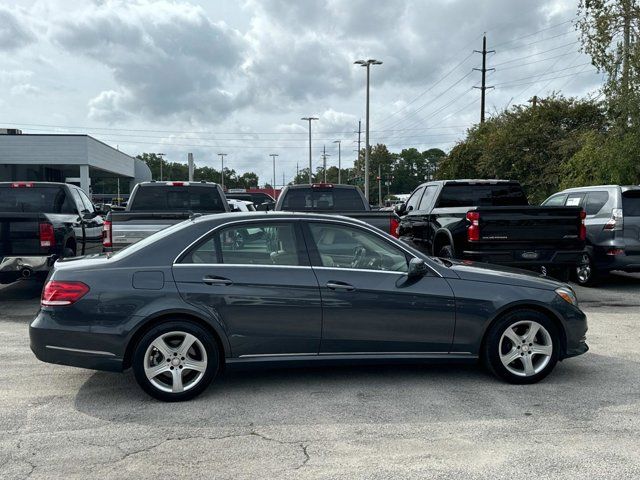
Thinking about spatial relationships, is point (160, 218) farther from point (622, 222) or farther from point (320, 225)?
point (622, 222)

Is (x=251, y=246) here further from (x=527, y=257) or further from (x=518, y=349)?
(x=527, y=257)

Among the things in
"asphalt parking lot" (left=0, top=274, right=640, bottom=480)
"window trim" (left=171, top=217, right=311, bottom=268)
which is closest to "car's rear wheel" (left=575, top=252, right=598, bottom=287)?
"asphalt parking lot" (left=0, top=274, right=640, bottom=480)

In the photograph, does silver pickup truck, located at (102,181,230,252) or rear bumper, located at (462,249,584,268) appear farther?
silver pickup truck, located at (102,181,230,252)

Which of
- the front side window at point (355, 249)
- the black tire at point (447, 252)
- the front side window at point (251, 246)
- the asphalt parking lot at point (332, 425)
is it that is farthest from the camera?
the black tire at point (447, 252)

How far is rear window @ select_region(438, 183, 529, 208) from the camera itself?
1113cm

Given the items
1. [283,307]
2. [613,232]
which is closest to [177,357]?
[283,307]

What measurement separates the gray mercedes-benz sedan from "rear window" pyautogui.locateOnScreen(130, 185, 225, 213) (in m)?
5.46

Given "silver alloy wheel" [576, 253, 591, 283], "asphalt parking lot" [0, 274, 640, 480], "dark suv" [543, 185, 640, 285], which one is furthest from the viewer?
"silver alloy wheel" [576, 253, 591, 283]

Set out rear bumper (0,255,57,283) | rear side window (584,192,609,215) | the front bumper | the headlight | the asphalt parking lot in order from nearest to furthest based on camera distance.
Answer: the asphalt parking lot → the front bumper → the headlight → rear bumper (0,255,57,283) → rear side window (584,192,609,215)

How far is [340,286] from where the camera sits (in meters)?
4.92

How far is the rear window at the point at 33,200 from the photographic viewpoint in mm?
11047

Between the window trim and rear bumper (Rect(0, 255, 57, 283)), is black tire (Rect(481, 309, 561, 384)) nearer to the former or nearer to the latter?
the window trim

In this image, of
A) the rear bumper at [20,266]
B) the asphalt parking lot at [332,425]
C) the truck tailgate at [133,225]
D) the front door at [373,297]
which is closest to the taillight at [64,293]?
the asphalt parking lot at [332,425]

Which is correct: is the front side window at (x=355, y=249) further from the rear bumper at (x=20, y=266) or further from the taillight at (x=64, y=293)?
the rear bumper at (x=20, y=266)
